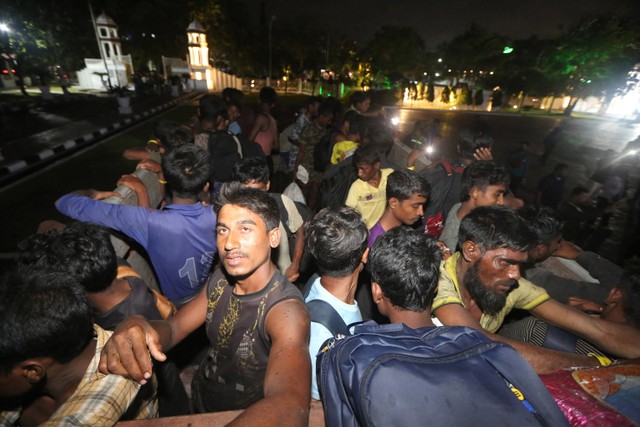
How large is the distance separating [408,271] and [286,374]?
0.93m

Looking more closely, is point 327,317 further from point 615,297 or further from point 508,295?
point 615,297

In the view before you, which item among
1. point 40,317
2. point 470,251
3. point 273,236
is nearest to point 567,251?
point 470,251

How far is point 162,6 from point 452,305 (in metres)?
63.1

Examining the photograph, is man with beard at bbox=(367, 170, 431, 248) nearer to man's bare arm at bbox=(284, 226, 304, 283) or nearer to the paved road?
man's bare arm at bbox=(284, 226, 304, 283)

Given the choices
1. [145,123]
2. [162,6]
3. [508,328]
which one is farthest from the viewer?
[162,6]

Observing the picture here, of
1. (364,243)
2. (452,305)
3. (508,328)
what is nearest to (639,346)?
(508,328)

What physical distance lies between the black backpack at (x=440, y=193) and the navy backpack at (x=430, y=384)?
303cm

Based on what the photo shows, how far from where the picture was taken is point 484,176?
137 inches

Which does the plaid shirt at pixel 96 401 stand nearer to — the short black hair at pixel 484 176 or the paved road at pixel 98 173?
the short black hair at pixel 484 176

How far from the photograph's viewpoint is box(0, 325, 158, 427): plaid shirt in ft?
4.24

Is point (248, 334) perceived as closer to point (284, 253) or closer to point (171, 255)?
point (171, 255)

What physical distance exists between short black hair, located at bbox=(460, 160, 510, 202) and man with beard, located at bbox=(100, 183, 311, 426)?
2608mm

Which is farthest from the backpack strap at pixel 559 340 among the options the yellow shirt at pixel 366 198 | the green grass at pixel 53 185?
the green grass at pixel 53 185

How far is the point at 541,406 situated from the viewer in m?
1.12
